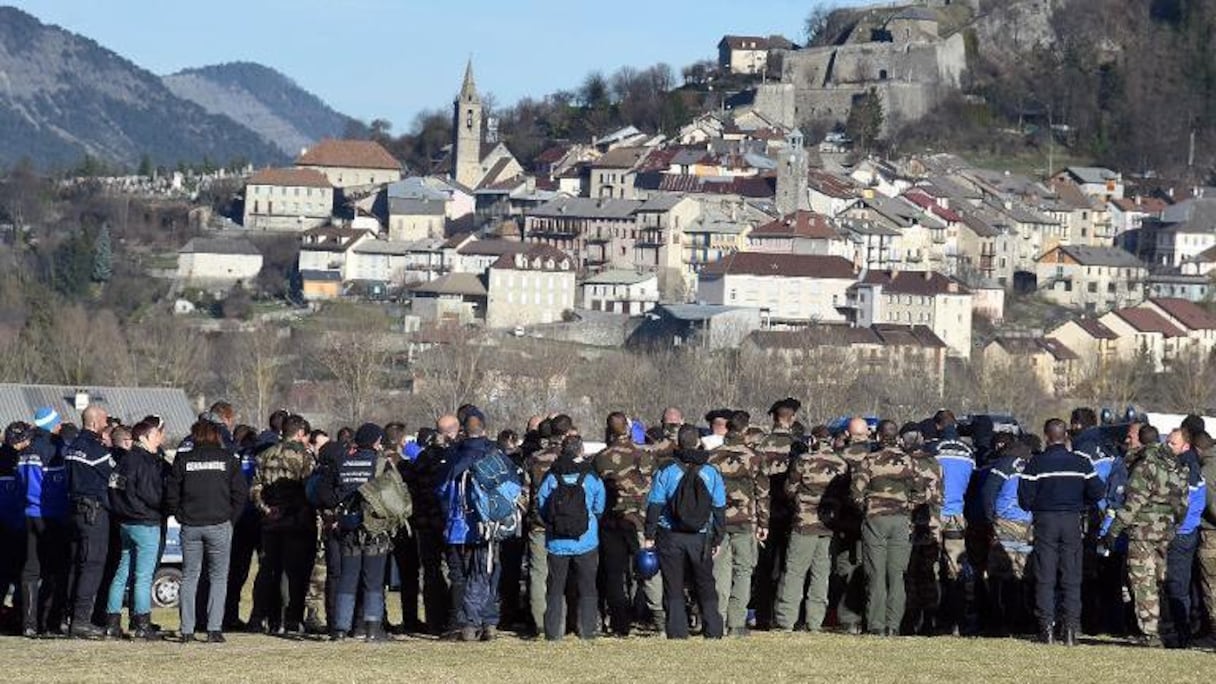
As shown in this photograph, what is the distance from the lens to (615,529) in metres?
21.2

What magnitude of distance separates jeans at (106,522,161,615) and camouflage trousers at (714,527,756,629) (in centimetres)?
411

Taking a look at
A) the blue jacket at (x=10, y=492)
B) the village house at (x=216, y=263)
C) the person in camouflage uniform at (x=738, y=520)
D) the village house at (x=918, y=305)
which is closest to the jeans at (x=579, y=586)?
the person in camouflage uniform at (x=738, y=520)

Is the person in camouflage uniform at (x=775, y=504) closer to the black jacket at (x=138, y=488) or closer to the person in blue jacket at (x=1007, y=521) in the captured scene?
the person in blue jacket at (x=1007, y=521)

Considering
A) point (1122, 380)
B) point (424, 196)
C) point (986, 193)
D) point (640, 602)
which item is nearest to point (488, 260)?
point (424, 196)

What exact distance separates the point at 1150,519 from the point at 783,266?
111005 mm

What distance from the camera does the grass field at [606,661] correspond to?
1823cm

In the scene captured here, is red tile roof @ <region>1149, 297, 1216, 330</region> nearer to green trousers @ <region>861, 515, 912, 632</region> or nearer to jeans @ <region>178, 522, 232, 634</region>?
green trousers @ <region>861, 515, 912, 632</region>

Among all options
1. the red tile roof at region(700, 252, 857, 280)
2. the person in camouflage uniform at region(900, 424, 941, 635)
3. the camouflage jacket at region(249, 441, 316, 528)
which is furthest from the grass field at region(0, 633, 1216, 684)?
the red tile roof at region(700, 252, 857, 280)

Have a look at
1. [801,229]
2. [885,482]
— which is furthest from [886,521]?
[801,229]

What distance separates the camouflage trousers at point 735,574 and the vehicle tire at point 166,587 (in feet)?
26.2

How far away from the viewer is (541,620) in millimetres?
21281

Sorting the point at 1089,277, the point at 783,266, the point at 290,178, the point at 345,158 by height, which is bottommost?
the point at 783,266

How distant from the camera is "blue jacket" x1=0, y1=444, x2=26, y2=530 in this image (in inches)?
840

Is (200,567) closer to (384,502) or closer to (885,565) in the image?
(384,502)
